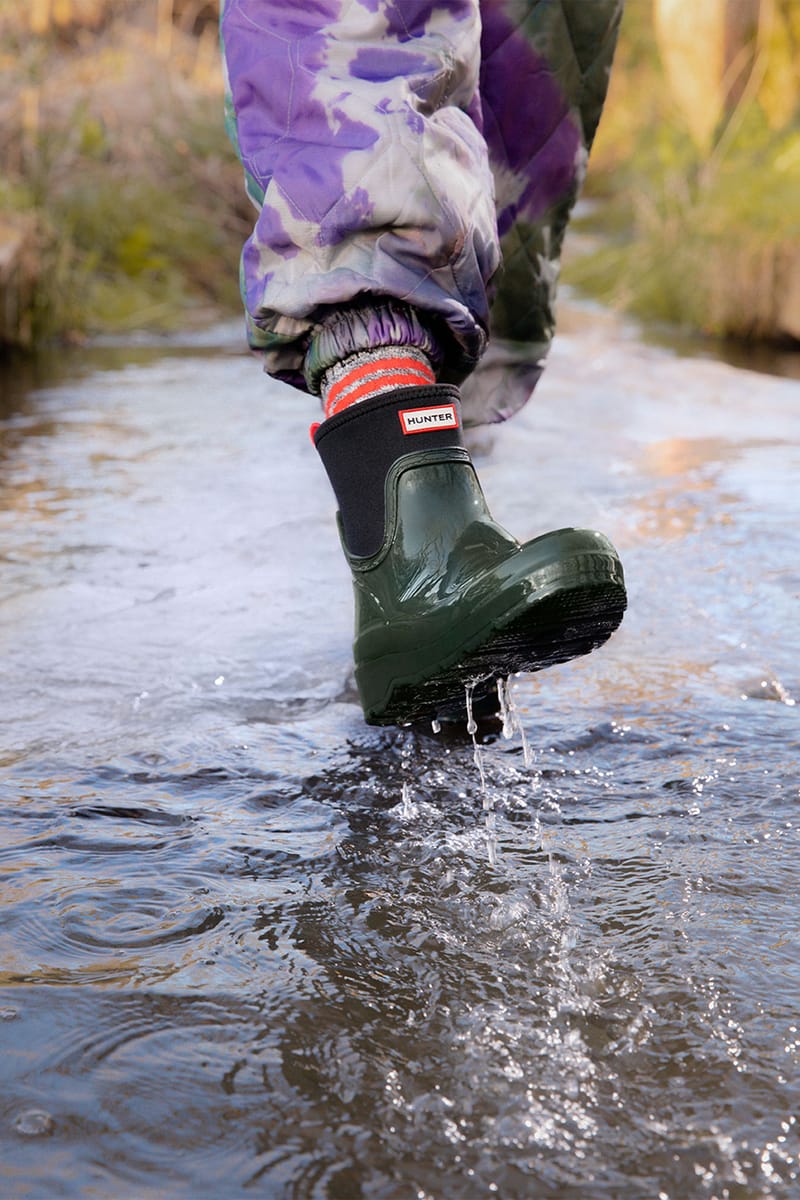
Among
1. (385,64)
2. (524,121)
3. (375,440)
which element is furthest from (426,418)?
(524,121)

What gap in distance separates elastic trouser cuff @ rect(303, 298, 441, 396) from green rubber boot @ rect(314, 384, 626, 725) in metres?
0.05

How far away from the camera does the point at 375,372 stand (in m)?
1.32

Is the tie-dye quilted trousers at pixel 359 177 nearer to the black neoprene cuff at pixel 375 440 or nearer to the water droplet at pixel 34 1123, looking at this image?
the black neoprene cuff at pixel 375 440

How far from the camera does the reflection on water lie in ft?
2.78

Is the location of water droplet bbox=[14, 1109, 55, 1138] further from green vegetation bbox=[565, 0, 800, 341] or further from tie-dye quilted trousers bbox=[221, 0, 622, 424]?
green vegetation bbox=[565, 0, 800, 341]

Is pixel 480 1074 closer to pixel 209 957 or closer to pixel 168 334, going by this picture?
pixel 209 957

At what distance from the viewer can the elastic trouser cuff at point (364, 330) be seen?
1300 millimetres

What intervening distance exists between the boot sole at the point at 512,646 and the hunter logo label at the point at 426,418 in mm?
208

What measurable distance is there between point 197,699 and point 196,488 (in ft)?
3.92

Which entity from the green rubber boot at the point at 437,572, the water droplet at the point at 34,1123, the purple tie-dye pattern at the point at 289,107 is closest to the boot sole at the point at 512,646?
the green rubber boot at the point at 437,572

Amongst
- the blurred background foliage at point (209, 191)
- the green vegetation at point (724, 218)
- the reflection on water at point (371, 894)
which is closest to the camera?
the reflection on water at point (371, 894)

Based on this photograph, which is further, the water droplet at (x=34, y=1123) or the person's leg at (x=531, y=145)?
the person's leg at (x=531, y=145)

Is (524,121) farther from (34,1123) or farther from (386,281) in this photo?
(34,1123)

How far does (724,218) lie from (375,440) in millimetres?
5207
